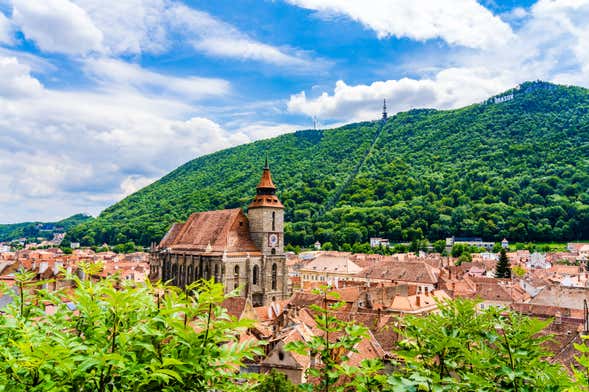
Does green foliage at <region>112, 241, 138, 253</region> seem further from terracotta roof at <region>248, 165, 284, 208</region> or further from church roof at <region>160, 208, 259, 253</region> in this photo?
terracotta roof at <region>248, 165, 284, 208</region>

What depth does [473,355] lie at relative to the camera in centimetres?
435

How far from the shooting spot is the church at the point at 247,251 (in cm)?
4897

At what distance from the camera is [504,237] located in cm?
12912

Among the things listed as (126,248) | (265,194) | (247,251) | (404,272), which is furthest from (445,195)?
(247,251)

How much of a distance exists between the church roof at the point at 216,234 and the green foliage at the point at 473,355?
44.8m

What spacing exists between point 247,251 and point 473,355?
1840 inches

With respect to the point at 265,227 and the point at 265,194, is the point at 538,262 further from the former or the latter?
the point at 265,227

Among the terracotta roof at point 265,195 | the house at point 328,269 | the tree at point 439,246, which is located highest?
the terracotta roof at point 265,195

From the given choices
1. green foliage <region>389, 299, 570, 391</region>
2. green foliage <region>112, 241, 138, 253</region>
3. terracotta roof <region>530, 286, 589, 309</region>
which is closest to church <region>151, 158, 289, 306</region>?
terracotta roof <region>530, 286, 589, 309</region>

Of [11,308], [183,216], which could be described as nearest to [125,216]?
[183,216]

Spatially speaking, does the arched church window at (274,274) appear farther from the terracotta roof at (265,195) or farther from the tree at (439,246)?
the tree at (439,246)

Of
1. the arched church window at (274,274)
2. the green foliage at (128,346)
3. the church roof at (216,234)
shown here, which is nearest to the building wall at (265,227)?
the church roof at (216,234)

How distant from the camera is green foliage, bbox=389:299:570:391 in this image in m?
4.12

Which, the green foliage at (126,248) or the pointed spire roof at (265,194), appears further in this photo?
the green foliage at (126,248)
